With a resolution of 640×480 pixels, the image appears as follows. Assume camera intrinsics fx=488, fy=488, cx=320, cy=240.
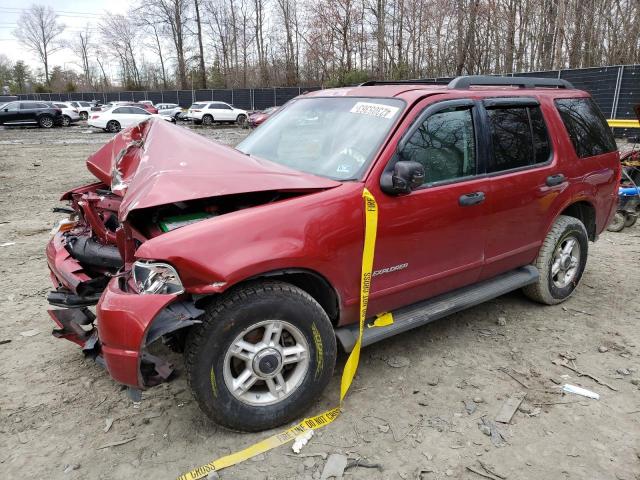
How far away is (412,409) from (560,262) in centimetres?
230

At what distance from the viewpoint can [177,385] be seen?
3.29 metres

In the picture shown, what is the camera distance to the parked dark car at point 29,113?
29391 mm

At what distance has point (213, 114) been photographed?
105 feet

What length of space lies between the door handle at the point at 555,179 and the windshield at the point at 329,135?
5.22ft

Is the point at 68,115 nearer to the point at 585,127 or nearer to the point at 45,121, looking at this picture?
the point at 45,121

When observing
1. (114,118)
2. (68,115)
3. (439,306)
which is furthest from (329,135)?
(68,115)

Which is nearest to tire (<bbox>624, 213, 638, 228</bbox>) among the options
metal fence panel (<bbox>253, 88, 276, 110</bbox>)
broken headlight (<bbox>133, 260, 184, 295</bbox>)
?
broken headlight (<bbox>133, 260, 184, 295</bbox>)

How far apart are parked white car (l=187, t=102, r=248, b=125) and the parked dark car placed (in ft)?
27.4

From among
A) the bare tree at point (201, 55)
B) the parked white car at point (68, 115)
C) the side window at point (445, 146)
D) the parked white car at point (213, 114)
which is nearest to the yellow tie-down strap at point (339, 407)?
the side window at point (445, 146)

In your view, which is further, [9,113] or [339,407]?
[9,113]

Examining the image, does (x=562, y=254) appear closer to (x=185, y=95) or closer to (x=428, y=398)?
(x=428, y=398)

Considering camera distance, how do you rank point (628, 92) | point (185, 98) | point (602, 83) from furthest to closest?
point (185, 98), point (602, 83), point (628, 92)

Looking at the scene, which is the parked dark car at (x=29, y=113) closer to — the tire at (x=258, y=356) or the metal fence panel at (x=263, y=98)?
the metal fence panel at (x=263, y=98)

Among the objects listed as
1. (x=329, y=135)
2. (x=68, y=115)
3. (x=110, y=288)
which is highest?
(x=68, y=115)
